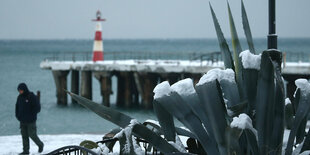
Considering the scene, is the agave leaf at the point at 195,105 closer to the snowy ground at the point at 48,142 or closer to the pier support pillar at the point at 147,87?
the snowy ground at the point at 48,142

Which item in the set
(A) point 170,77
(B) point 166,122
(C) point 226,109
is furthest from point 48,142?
(A) point 170,77

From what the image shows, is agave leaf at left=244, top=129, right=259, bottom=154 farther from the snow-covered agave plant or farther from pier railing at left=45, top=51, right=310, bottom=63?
pier railing at left=45, top=51, right=310, bottom=63

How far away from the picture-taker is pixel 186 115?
126 inches

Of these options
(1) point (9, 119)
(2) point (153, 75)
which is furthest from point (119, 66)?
(1) point (9, 119)

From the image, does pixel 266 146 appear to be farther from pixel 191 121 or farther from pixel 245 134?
pixel 191 121

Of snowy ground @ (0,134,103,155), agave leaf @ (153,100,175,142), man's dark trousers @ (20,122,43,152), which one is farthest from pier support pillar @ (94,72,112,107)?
agave leaf @ (153,100,175,142)

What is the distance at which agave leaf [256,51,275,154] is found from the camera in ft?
9.91

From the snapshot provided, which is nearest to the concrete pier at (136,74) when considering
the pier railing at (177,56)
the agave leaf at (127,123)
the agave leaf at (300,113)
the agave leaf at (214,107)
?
the pier railing at (177,56)

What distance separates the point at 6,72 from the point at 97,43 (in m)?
37.1

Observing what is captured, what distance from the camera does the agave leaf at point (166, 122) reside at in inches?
130

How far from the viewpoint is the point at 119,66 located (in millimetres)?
25625

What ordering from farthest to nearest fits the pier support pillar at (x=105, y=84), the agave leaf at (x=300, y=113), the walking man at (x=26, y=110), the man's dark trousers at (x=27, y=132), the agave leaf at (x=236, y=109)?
the pier support pillar at (x=105, y=84) → the man's dark trousers at (x=27, y=132) → the walking man at (x=26, y=110) → the agave leaf at (x=300, y=113) → the agave leaf at (x=236, y=109)

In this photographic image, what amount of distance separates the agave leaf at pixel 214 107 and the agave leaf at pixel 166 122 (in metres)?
0.30

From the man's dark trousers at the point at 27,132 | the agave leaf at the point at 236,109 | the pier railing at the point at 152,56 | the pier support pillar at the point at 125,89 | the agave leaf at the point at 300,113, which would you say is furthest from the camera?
the pier support pillar at the point at 125,89
